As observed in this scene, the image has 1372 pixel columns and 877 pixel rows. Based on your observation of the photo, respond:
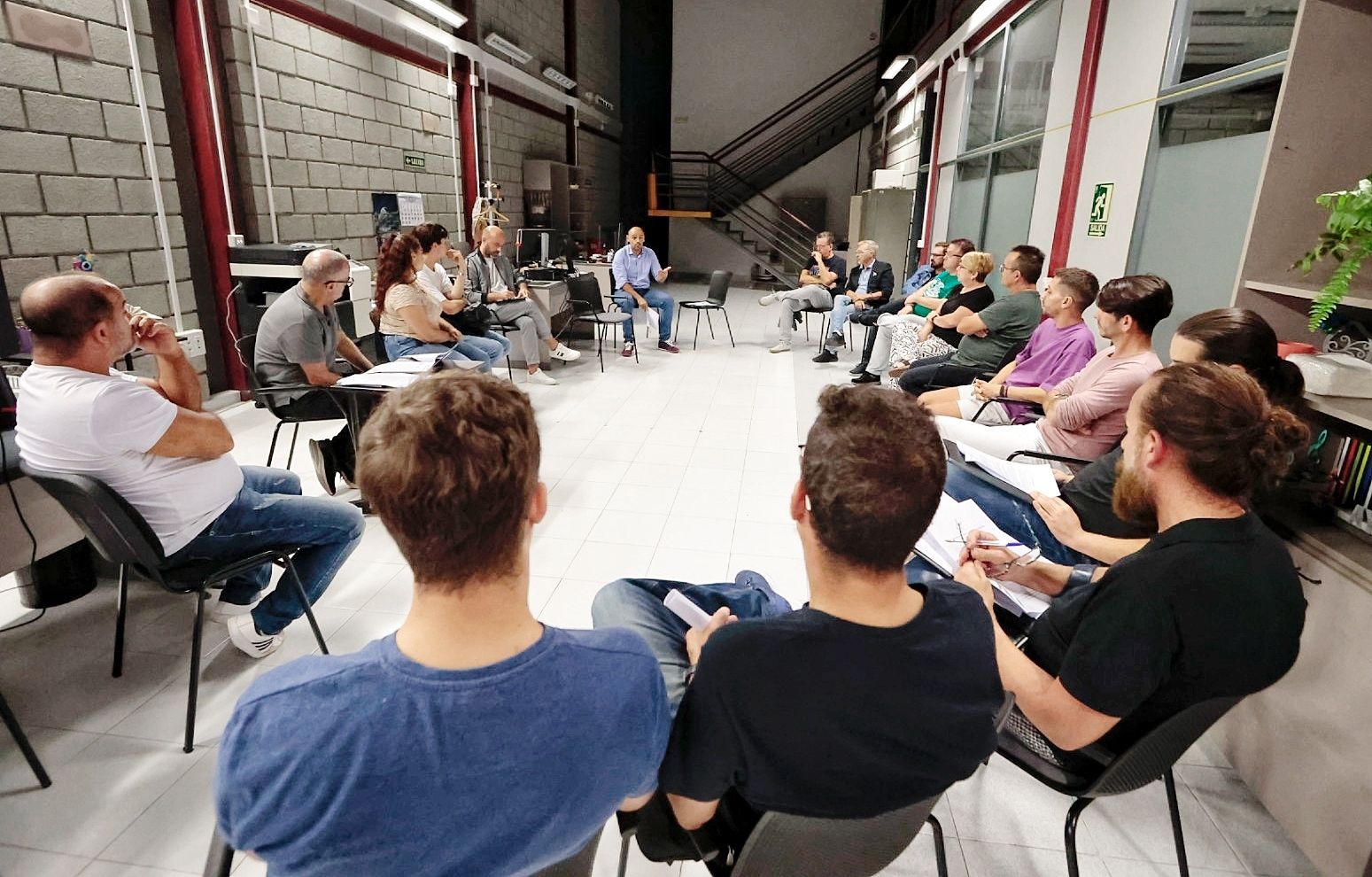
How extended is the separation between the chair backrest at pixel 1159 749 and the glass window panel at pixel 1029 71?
505cm

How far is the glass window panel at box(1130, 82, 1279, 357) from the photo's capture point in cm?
275

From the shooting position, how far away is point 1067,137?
177 inches

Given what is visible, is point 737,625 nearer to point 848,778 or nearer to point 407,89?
point 848,778

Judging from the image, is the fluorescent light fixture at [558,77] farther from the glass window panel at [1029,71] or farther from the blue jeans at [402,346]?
the blue jeans at [402,346]

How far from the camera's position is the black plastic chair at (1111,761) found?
3.73 feet

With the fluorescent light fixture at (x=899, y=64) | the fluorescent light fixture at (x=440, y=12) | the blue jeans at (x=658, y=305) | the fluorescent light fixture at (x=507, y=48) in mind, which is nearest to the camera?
the fluorescent light fixture at (x=440, y=12)

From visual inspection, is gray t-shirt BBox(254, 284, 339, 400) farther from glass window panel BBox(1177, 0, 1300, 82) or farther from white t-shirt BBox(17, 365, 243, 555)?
glass window panel BBox(1177, 0, 1300, 82)

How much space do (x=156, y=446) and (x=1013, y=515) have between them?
229 cm

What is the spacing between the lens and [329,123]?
520 cm

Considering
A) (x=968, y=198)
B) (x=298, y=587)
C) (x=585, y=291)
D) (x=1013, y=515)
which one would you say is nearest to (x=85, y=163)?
(x=298, y=587)

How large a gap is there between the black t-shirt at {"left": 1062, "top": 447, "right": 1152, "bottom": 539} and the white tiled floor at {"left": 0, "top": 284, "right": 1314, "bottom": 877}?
670 mm

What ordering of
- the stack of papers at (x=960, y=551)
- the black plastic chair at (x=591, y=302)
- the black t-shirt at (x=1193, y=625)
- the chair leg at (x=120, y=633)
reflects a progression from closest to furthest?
the black t-shirt at (x=1193, y=625)
the stack of papers at (x=960, y=551)
the chair leg at (x=120, y=633)
the black plastic chair at (x=591, y=302)

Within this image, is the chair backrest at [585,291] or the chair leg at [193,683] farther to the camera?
the chair backrest at [585,291]

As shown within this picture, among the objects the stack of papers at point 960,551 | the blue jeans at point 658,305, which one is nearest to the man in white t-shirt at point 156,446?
the stack of papers at point 960,551
